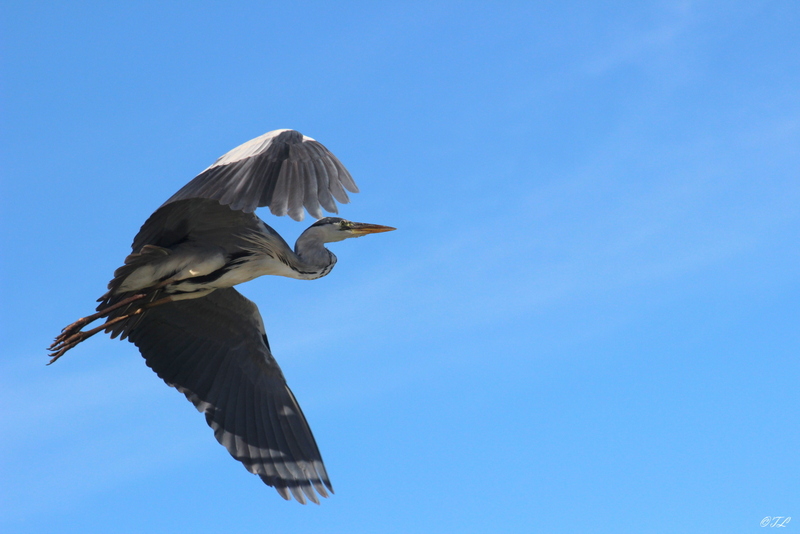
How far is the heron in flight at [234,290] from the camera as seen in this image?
5.66 m

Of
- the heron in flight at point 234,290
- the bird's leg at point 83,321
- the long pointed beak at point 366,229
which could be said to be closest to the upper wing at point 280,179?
the heron in flight at point 234,290

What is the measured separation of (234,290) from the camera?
25.7ft

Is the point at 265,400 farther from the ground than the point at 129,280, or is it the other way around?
the point at 129,280

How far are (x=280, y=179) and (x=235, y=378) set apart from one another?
300 cm

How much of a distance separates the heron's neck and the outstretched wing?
2.92ft

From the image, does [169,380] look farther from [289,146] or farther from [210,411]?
[289,146]

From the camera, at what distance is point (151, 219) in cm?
684

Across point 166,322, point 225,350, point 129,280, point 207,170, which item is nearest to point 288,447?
point 225,350

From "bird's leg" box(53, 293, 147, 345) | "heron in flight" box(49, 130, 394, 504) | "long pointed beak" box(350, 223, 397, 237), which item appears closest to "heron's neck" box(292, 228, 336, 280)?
"heron in flight" box(49, 130, 394, 504)

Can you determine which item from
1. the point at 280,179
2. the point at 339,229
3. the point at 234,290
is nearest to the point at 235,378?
the point at 234,290

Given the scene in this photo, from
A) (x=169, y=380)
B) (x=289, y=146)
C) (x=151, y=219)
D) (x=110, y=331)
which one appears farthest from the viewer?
(x=169, y=380)

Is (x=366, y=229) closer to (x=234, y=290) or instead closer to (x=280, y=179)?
(x=234, y=290)

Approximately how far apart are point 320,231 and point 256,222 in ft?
2.25

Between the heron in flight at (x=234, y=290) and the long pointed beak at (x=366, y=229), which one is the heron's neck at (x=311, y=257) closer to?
the heron in flight at (x=234, y=290)
